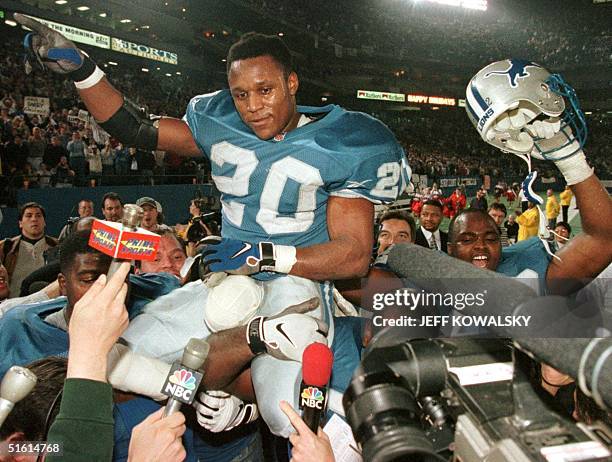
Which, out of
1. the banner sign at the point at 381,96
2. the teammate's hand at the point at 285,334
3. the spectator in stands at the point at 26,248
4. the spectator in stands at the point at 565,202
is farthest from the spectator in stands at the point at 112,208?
the banner sign at the point at 381,96

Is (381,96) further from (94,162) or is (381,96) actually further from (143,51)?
(94,162)

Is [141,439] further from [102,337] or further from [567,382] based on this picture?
[567,382]

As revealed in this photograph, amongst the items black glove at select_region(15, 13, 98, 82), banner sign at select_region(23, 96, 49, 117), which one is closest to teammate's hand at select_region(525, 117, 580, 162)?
black glove at select_region(15, 13, 98, 82)

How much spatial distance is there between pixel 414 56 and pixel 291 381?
35205 millimetres

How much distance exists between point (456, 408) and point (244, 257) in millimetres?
1248

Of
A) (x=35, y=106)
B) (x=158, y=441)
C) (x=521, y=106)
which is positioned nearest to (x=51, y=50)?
(x=158, y=441)

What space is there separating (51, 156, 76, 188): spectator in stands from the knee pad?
9.22 meters

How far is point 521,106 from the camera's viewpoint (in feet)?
7.54

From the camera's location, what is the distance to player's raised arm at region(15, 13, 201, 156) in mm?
2129

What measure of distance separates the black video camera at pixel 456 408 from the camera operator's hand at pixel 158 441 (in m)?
0.70

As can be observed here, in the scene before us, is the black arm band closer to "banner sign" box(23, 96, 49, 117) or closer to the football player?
the football player

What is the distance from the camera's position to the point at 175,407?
1.47 m

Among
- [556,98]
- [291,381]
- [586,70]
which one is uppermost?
[586,70]

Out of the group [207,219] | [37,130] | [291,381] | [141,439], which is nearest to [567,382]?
[291,381]
